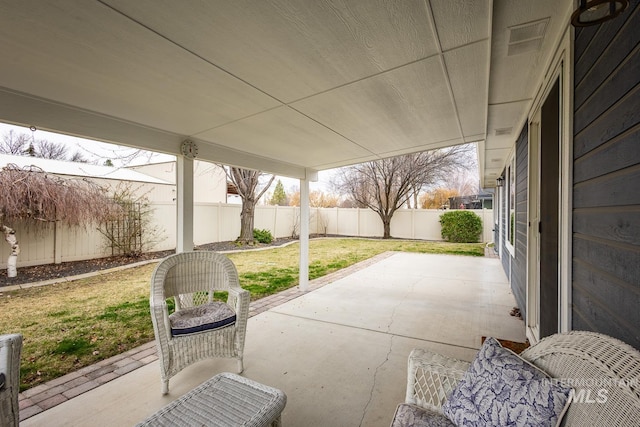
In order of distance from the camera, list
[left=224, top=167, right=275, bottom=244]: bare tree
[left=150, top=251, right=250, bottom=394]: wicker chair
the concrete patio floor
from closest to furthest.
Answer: the concrete patio floor → [left=150, top=251, right=250, bottom=394]: wicker chair → [left=224, top=167, right=275, bottom=244]: bare tree

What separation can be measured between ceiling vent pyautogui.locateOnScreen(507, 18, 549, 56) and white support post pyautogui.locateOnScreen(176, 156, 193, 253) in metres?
3.14

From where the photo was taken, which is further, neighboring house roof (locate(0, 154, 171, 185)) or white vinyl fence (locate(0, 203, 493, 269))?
neighboring house roof (locate(0, 154, 171, 185))

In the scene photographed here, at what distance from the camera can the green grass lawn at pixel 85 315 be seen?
283 centimetres

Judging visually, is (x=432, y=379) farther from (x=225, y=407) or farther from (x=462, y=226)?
(x=462, y=226)

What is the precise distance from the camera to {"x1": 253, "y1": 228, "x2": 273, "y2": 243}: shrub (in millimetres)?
11711

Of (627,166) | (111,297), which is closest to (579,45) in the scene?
(627,166)

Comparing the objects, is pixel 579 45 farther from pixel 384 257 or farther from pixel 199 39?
pixel 384 257

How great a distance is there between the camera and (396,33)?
5.42ft

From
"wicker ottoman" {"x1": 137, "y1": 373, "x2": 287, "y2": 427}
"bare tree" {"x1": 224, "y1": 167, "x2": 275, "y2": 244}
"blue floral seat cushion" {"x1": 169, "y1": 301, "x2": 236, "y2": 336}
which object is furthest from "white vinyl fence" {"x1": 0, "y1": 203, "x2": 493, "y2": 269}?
"wicker ottoman" {"x1": 137, "y1": 373, "x2": 287, "y2": 427}

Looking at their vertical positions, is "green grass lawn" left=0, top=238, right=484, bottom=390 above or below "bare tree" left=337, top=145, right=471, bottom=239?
below

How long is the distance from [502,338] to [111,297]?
225 inches

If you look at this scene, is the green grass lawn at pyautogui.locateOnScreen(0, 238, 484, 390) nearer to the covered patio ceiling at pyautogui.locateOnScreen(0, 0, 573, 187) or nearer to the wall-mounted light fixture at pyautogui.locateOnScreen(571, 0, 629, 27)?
the covered patio ceiling at pyautogui.locateOnScreen(0, 0, 573, 187)

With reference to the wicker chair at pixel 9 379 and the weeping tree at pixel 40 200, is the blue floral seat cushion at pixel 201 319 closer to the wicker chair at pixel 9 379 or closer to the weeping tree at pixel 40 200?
the wicker chair at pixel 9 379

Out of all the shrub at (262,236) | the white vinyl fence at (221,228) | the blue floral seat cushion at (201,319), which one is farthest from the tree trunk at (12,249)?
the shrub at (262,236)
